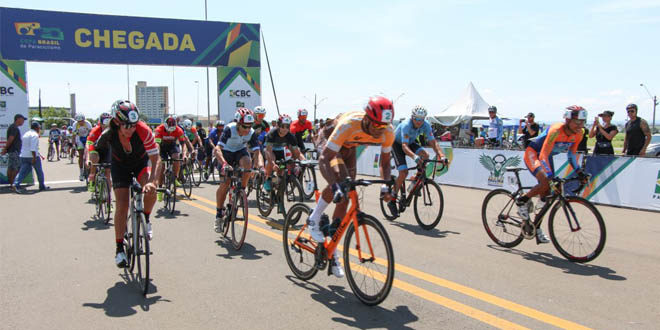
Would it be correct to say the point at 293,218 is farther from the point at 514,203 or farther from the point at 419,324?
the point at 514,203

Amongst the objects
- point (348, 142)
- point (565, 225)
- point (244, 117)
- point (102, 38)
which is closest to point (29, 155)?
point (102, 38)

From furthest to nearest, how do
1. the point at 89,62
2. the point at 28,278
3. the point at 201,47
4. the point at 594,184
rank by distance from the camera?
the point at 201,47, the point at 89,62, the point at 594,184, the point at 28,278

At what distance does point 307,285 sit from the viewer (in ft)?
16.5

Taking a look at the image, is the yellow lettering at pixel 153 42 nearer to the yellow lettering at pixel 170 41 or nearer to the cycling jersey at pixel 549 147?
the yellow lettering at pixel 170 41

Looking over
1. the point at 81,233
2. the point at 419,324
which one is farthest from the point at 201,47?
the point at 419,324

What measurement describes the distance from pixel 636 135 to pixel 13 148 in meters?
16.0

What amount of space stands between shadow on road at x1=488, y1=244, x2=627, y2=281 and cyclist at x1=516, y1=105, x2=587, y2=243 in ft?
0.83

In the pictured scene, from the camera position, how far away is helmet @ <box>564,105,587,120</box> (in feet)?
19.6

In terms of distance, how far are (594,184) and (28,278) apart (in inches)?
416

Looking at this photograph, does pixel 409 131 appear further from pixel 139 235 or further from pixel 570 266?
pixel 139 235

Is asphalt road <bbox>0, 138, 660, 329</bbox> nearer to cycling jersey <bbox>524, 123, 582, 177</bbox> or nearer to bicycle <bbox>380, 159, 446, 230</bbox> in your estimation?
bicycle <bbox>380, 159, 446, 230</bbox>

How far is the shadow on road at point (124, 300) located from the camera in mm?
4344

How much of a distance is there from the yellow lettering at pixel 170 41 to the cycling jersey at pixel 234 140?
440 inches

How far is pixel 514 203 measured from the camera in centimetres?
658
